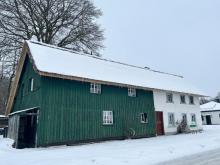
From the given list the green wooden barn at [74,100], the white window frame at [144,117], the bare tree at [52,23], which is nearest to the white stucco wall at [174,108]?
the green wooden barn at [74,100]

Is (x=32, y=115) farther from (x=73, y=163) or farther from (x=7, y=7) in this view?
(x=7, y=7)

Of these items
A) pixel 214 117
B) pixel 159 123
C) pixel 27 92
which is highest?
pixel 27 92

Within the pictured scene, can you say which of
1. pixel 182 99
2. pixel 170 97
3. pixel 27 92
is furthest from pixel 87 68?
pixel 182 99

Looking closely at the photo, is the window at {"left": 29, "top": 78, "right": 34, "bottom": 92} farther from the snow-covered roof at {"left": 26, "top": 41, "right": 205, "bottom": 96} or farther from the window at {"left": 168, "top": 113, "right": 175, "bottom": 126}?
the window at {"left": 168, "top": 113, "right": 175, "bottom": 126}

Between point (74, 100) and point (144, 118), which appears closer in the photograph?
point (74, 100)

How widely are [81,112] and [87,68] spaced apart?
3743 millimetres

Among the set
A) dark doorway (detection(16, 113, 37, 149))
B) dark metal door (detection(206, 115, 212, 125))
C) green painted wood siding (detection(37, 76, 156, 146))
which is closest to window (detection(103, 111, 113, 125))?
green painted wood siding (detection(37, 76, 156, 146))

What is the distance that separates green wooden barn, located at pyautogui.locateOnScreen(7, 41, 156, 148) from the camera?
16.1 meters

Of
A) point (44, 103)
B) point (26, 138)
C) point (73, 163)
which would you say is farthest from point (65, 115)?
point (73, 163)

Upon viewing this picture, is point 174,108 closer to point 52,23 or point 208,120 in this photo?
point 52,23

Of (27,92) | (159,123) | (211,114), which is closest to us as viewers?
(27,92)

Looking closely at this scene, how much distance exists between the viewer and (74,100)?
17.4 m

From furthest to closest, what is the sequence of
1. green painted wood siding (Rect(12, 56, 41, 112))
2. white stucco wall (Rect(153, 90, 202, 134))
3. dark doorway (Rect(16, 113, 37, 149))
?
1. white stucco wall (Rect(153, 90, 202, 134))
2. green painted wood siding (Rect(12, 56, 41, 112))
3. dark doorway (Rect(16, 113, 37, 149))

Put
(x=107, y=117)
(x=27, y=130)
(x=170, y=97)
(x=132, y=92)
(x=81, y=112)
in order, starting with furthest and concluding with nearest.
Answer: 1. (x=170, y=97)
2. (x=132, y=92)
3. (x=107, y=117)
4. (x=81, y=112)
5. (x=27, y=130)
